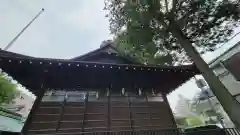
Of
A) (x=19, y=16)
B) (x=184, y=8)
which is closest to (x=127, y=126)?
(x=184, y=8)

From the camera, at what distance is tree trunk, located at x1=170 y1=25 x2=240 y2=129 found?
5062 mm

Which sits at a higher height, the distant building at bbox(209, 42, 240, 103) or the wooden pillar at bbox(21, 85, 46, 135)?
the distant building at bbox(209, 42, 240, 103)

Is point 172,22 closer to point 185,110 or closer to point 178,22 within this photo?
point 178,22

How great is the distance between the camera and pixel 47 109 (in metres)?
5.68

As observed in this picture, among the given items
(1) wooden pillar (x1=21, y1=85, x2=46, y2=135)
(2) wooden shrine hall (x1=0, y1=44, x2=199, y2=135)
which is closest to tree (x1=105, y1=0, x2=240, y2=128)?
(2) wooden shrine hall (x1=0, y1=44, x2=199, y2=135)

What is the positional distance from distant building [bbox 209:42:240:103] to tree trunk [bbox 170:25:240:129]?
102 inches

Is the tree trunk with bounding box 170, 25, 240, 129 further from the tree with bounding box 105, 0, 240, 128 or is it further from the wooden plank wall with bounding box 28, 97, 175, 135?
the wooden plank wall with bounding box 28, 97, 175, 135

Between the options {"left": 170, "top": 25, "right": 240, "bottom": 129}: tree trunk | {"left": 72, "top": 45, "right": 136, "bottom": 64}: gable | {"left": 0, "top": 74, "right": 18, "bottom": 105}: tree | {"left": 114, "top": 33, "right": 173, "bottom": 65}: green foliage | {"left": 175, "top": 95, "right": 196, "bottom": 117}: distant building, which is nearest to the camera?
{"left": 170, "top": 25, "right": 240, "bottom": 129}: tree trunk

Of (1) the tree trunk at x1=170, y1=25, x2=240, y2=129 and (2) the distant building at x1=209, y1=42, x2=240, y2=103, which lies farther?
(2) the distant building at x1=209, y1=42, x2=240, y2=103

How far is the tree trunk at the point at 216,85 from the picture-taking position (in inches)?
199

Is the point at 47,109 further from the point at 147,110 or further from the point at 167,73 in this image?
the point at 167,73

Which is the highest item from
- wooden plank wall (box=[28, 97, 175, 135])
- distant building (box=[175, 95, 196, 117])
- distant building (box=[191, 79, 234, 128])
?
distant building (box=[175, 95, 196, 117])

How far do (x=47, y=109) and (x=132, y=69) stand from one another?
349 cm

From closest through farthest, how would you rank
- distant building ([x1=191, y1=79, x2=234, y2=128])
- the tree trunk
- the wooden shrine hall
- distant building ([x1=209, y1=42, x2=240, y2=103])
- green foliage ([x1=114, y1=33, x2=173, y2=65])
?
the tree trunk, the wooden shrine hall, distant building ([x1=209, y1=42, x2=240, y2=103]), green foliage ([x1=114, y1=33, x2=173, y2=65]), distant building ([x1=191, y1=79, x2=234, y2=128])
